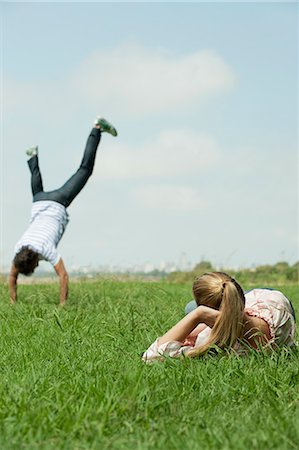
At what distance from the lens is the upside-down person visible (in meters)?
10.2

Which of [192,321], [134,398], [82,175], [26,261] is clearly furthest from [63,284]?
[134,398]

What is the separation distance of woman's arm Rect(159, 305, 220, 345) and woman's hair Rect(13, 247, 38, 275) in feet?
17.0

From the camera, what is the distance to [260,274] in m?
18.5

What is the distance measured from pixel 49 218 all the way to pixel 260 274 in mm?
8867

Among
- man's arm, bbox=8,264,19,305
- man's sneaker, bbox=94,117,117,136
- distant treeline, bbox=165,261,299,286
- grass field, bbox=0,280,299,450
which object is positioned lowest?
grass field, bbox=0,280,299,450

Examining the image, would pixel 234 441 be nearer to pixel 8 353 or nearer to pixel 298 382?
pixel 298 382

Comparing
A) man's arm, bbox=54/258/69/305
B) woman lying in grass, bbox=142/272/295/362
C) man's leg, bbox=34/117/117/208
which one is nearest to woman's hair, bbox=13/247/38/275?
man's arm, bbox=54/258/69/305

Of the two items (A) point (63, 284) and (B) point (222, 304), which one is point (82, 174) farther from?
(B) point (222, 304)

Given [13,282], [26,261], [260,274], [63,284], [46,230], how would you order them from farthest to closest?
[260,274]
[46,230]
[13,282]
[26,261]
[63,284]

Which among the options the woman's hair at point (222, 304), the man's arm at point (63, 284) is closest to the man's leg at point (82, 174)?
the man's arm at point (63, 284)

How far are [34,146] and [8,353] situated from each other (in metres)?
6.43

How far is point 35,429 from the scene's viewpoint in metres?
3.57

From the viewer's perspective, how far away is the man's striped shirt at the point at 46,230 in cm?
1023

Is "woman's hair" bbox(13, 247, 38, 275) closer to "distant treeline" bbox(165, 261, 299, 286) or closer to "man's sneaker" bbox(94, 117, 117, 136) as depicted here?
"man's sneaker" bbox(94, 117, 117, 136)
